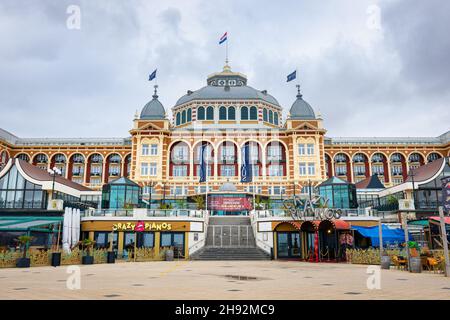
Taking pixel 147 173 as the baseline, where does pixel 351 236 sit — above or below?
below

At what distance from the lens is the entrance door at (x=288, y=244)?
3966 centimetres

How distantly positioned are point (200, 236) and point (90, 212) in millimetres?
11892

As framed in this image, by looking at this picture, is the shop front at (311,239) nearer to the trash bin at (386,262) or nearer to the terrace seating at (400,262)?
the trash bin at (386,262)

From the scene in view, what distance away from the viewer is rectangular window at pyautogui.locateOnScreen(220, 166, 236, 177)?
74.6 metres

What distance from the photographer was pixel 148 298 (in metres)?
11.6

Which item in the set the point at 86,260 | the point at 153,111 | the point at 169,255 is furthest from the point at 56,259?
the point at 153,111

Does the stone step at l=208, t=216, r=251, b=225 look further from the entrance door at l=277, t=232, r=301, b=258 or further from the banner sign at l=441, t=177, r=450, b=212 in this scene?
the banner sign at l=441, t=177, r=450, b=212

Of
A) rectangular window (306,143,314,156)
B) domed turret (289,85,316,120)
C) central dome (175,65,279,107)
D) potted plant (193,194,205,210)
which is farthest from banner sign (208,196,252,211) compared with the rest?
central dome (175,65,279,107)

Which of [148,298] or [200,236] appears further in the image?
[200,236]

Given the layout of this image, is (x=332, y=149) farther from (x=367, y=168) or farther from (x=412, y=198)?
(x=412, y=198)

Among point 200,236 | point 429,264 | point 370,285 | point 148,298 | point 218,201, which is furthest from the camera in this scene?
point 218,201

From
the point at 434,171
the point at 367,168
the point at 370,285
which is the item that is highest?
the point at 367,168
